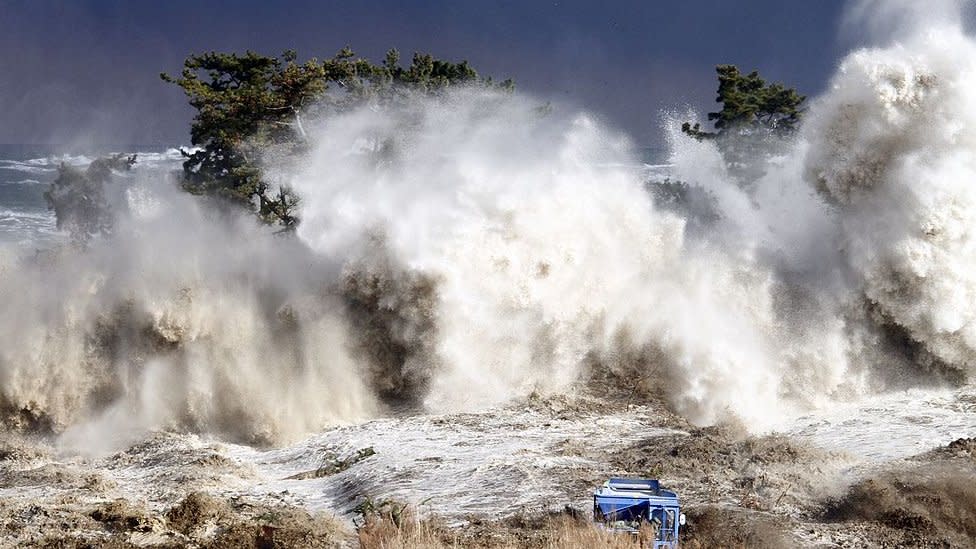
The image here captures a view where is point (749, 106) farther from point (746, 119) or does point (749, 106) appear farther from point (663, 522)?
point (663, 522)

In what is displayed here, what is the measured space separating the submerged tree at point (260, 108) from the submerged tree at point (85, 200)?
36.2 feet

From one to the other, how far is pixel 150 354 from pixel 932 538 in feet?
51.0

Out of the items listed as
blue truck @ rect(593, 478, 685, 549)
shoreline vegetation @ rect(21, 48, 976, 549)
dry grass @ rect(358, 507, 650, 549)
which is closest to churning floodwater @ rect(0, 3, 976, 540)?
shoreline vegetation @ rect(21, 48, 976, 549)

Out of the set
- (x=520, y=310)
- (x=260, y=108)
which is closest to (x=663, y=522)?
(x=520, y=310)

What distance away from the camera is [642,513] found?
1177 cm

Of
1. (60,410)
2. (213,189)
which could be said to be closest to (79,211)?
(213,189)

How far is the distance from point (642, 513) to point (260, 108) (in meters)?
24.0

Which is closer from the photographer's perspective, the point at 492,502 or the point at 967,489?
the point at 967,489

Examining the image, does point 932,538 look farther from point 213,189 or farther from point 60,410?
point 213,189

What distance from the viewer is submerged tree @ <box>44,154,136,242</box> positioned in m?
45.0

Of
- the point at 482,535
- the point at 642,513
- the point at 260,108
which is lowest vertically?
the point at 482,535

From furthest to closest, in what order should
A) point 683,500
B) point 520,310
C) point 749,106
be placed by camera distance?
point 749,106 < point 520,310 < point 683,500

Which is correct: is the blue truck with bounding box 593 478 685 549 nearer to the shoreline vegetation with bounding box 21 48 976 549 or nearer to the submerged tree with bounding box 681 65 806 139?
the shoreline vegetation with bounding box 21 48 976 549

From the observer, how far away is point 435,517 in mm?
13430
